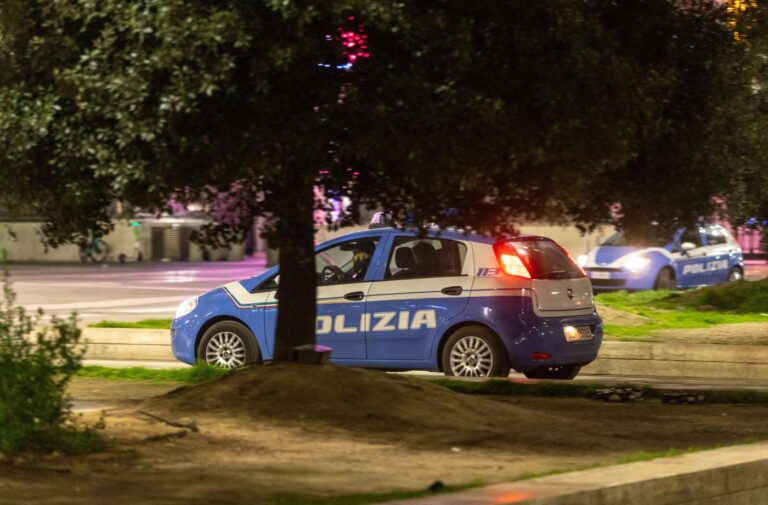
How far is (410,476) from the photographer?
7.77 metres

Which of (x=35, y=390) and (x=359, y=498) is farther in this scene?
(x=35, y=390)

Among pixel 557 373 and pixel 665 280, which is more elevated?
pixel 665 280

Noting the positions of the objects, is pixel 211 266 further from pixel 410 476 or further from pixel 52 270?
pixel 410 476

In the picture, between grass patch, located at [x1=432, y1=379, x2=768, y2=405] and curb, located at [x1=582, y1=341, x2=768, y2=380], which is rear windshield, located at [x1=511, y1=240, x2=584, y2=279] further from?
curb, located at [x1=582, y1=341, x2=768, y2=380]

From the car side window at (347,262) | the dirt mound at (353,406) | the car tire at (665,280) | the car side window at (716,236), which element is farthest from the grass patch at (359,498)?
the car side window at (716,236)

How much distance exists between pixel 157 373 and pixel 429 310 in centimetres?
257

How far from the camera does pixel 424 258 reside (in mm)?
13781

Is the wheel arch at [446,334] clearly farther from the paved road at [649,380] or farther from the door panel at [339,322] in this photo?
the door panel at [339,322]

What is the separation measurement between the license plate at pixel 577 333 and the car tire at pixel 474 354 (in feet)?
2.00

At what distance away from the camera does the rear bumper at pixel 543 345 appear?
13047mm

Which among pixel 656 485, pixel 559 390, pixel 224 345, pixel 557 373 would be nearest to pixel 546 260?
pixel 557 373

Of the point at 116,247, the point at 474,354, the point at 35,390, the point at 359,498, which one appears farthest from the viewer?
the point at 116,247

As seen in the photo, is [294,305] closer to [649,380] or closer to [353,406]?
[353,406]

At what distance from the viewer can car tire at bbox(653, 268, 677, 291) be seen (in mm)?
26109
